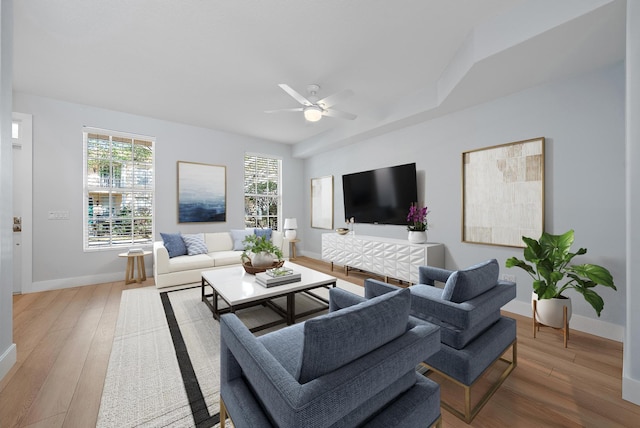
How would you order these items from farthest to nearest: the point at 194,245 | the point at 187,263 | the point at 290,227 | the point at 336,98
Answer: the point at 290,227 < the point at 194,245 < the point at 187,263 < the point at 336,98

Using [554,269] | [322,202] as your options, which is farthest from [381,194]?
[554,269]

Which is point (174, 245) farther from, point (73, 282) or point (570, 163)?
point (570, 163)

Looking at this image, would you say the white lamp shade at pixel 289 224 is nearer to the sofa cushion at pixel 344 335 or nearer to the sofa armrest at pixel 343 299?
the sofa armrest at pixel 343 299

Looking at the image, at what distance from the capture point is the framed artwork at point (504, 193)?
285 centimetres

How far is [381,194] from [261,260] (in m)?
2.49

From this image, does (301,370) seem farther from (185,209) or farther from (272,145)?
(272,145)

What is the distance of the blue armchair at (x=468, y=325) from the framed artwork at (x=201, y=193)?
4.36 meters

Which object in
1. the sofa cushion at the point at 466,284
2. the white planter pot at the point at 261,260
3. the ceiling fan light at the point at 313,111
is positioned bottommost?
the white planter pot at the point at 261,260

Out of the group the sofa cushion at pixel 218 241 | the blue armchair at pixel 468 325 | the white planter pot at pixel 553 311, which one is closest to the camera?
the blue armchair at pixel 468 325

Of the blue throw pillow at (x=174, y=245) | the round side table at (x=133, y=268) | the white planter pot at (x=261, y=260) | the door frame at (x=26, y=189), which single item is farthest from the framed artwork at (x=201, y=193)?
the white planter pot at (x=261, y=260)

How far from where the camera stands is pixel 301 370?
0.90 metres

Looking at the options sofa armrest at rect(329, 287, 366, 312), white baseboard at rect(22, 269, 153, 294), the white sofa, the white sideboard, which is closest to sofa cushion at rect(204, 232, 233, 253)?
the white sofa

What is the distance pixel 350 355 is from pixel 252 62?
3.05m

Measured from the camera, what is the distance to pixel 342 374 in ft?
2.91
